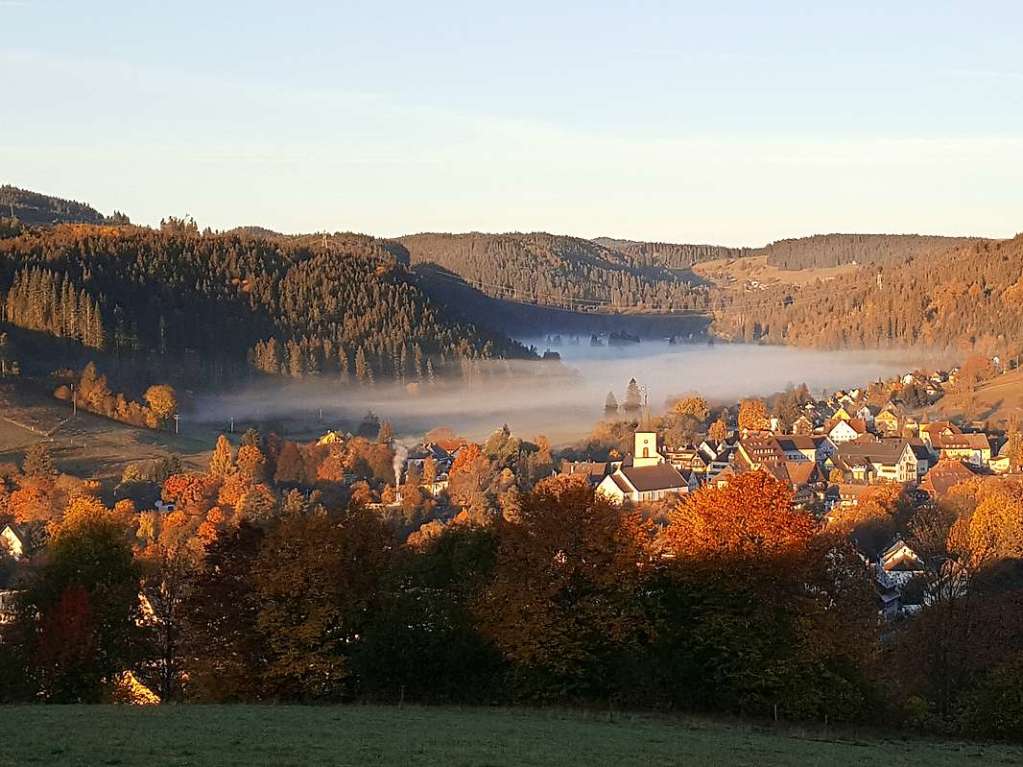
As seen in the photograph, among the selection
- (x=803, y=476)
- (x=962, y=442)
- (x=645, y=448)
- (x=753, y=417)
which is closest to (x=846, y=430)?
(x=753, y=417)

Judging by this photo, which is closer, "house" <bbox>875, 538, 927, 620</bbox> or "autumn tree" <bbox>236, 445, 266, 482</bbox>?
"house" <bbox>875, 538, 927, 620</bbox>

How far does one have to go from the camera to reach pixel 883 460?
138 metres

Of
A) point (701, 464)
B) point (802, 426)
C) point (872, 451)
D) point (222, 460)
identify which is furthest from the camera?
point (802, 426)

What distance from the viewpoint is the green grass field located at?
70.4 feet

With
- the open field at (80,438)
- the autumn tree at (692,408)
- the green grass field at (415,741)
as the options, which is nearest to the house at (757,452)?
the autumn tree at (692,408)

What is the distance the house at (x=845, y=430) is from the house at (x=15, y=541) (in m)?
105

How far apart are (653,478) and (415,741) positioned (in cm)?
10151

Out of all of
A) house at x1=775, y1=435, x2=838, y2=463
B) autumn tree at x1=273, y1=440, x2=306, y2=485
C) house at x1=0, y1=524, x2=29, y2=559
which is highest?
house at x1=775, y1=435, x2=838, y2=463

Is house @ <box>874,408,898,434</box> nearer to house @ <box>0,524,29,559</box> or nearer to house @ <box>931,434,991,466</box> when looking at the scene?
house @ <box>931,434,991,466</box>

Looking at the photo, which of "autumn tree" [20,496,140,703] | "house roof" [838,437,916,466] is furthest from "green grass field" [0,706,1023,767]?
"house roof" [838,437,916,466]

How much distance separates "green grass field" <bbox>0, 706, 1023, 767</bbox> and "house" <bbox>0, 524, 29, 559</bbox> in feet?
215

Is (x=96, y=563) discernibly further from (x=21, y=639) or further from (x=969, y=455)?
(x=969, y=455)

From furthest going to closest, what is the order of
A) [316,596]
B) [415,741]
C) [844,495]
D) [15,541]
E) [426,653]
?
[844,495] → [15,541] → [316,596] → [426,653] → [415,741]

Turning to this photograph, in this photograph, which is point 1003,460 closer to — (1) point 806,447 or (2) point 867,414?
(1) point 806,447
